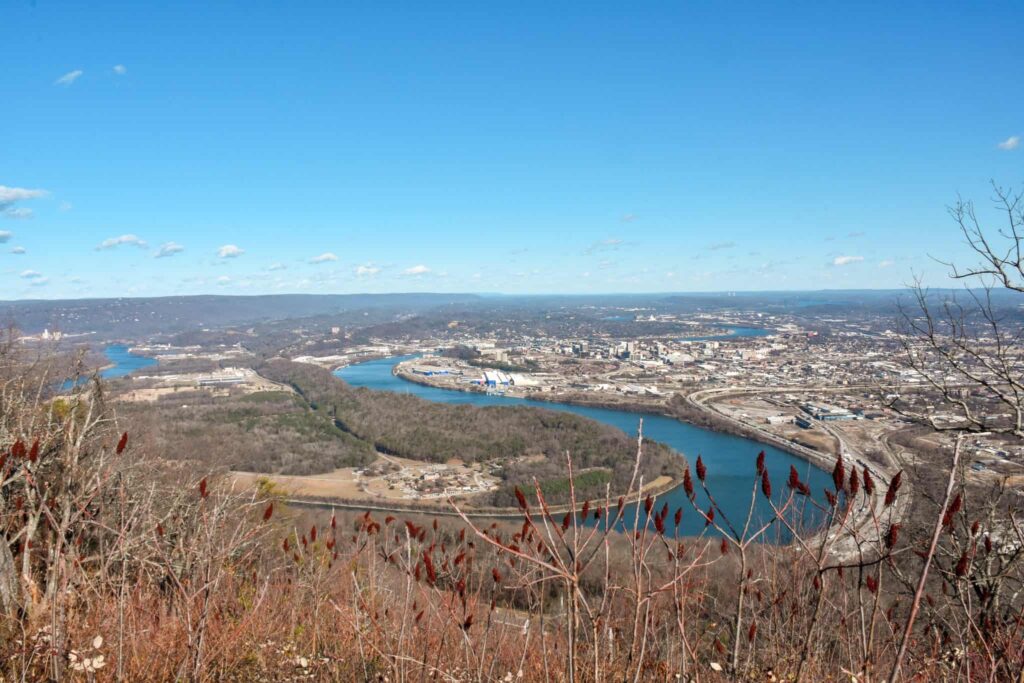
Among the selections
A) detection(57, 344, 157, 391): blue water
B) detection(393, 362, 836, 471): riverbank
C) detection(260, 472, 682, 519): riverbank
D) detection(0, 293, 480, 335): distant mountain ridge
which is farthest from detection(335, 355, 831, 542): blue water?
detection(0, 293, 480, 335): distant mountain ridge

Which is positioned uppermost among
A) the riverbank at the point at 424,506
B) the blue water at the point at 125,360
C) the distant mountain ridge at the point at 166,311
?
the distant mountain ridge at the point at 166,311

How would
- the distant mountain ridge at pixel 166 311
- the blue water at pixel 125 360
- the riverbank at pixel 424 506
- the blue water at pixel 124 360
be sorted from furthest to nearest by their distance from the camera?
the distant mountain ridge at pixel 166 311, the blue water at pixel 125 360, the blue water at pixel 124 360, the riverbank at pixel 424 506

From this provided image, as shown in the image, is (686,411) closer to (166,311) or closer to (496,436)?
(496,436)

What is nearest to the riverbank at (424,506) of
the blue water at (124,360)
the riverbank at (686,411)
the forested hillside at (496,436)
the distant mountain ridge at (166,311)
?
the forested hillside at (496,436)

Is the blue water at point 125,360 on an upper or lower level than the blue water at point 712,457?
upper

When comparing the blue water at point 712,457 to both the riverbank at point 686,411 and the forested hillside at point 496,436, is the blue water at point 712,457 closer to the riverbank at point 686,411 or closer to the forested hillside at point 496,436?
the riverbank at point 686,411

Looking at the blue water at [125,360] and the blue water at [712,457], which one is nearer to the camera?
the blue water at [712,457]

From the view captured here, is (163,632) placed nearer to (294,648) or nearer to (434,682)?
(294,648)

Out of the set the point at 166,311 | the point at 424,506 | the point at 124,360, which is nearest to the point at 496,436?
the point at 424,506
